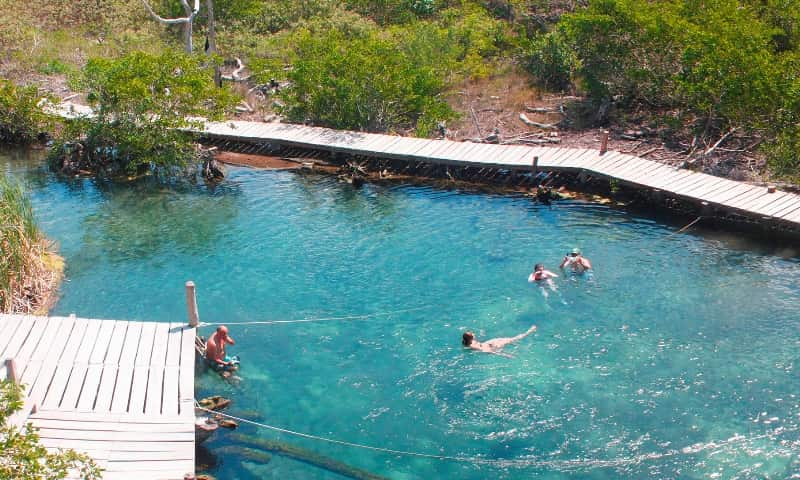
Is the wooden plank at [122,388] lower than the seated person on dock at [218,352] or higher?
higher

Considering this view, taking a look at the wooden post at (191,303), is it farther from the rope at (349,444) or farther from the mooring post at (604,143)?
the mooring post at (604,143)

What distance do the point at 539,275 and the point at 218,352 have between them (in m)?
9.48

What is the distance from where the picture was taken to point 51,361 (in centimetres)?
1714

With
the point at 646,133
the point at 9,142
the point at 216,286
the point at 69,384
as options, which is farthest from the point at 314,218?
the point at 9,142

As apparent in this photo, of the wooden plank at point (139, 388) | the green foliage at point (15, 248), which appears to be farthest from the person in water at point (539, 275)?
the green foliage at point (15, 248)

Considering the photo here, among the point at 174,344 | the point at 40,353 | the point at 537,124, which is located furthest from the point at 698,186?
the point at 40,353

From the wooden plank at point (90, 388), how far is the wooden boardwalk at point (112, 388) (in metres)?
0.02

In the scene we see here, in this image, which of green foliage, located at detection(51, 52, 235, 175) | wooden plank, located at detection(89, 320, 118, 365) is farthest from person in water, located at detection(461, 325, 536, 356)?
green foliage, located at detection(51, 52, 235, 175)

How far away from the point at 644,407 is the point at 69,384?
12.4m

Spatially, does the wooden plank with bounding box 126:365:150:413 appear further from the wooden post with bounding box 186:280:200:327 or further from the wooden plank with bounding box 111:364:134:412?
the wooden post with bounding box 186:280:200:327

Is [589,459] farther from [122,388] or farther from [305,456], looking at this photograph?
[122,388]

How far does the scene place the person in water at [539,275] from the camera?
22.9 m

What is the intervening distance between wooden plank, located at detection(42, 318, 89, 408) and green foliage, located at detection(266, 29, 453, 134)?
19038 millimetres

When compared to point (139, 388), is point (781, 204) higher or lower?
higher
